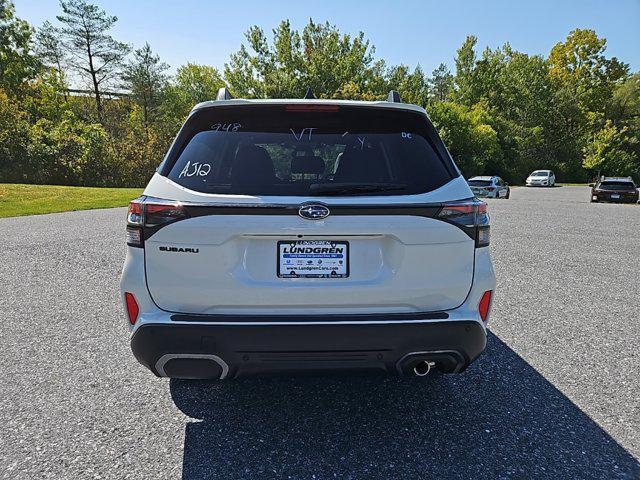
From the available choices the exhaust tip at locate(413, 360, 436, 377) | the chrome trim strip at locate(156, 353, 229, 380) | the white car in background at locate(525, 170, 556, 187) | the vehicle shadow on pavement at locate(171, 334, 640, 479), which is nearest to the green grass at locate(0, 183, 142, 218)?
the vehicle shadow on pavement at locate(171, 334, 640, 479)

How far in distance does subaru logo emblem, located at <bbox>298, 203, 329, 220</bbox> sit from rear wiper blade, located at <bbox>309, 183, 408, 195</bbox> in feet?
0.33

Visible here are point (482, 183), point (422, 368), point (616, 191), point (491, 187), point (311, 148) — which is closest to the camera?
point (422, 368)

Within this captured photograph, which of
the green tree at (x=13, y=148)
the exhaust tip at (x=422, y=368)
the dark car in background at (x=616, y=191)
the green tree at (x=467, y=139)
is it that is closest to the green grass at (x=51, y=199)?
the green tree at (x=13, y=148)

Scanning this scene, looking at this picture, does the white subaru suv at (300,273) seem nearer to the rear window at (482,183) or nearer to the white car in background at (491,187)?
the white car in background at (491,187)

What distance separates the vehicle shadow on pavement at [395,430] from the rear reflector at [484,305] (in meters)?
0.69

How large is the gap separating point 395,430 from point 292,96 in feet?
130

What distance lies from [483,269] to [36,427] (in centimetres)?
258

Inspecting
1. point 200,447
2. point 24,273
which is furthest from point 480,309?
point 24,273

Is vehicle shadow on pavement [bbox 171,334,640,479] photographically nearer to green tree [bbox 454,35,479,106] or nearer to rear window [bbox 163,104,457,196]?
rear window [bbox 163,104,457,196]

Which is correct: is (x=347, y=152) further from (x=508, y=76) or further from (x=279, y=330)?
(x=508, y=76)

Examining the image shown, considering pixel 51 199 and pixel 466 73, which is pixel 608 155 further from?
pixel 51 199

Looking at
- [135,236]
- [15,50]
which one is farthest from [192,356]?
[15,50]

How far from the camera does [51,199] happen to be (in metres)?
17.5

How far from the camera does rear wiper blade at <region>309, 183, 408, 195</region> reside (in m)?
2.24
